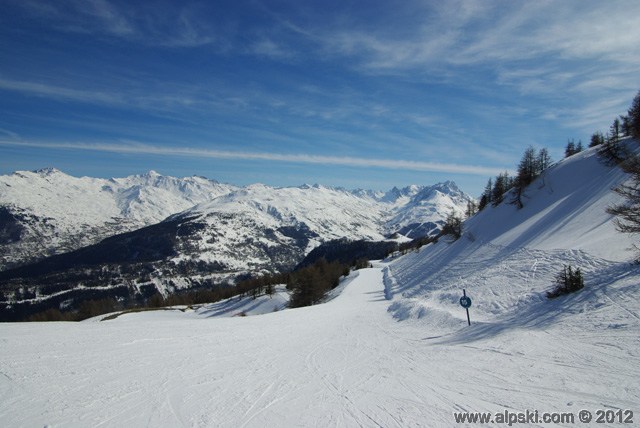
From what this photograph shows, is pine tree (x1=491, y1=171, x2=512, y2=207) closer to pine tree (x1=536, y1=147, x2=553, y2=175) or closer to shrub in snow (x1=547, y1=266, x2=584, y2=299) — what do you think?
pine tree (x1=536, y1=147, x2=553, y2=175)

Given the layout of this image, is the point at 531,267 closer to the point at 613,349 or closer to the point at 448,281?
the point at 448,281

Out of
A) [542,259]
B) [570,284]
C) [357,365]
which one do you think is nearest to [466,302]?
[570,284]

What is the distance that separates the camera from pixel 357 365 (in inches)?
455

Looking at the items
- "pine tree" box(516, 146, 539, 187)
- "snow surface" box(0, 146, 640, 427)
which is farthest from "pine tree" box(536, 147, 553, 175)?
"snow surface" box(0, 146, 640, 427)

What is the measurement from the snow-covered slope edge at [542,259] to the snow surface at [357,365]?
160mm

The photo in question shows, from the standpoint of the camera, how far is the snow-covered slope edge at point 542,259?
1467 cm

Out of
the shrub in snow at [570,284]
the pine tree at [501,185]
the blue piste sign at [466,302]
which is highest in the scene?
the pine tree at [501,185]

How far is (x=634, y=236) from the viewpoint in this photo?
2048 centimetres

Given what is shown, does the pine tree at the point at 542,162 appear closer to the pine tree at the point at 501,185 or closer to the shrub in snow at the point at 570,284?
the pine tree at the point at 501,185

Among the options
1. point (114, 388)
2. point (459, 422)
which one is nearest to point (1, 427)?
point (114, 388)

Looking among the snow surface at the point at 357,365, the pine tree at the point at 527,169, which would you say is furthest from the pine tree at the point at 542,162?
the snow surface at the point at 357,365

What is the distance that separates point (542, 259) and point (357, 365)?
19.8 m

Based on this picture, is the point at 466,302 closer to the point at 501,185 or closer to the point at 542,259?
the point at 542,259

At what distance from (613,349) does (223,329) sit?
17.0 m
